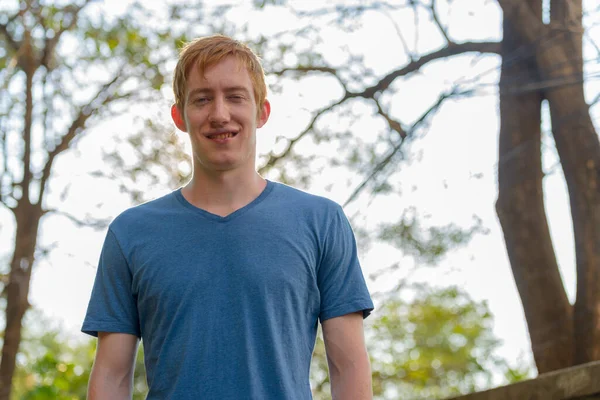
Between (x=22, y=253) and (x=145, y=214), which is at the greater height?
(x=22, y=253)

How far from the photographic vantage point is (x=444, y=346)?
32.2 m

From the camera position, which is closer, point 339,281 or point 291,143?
point 339,281

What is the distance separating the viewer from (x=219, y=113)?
2.02 meters

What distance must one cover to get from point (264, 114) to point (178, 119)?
0.21 m

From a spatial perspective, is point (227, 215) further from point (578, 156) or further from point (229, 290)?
point (578, 156)

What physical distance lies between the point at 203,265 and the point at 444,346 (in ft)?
102

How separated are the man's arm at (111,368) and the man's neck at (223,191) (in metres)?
0.35

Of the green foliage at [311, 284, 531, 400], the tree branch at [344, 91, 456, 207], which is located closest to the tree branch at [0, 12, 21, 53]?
the tree branch at [344, 91, 456, 207]

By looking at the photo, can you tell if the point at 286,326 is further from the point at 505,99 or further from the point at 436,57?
the point at 436,57

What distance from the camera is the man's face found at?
204cm

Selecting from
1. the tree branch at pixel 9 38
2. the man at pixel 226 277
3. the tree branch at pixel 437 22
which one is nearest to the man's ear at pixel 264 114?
the man at pixel 226 277

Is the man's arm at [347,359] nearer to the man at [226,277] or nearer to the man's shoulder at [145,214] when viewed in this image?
the man at [226,277]

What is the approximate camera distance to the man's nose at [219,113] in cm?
202

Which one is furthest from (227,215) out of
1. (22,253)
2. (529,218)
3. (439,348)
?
(439,348)
